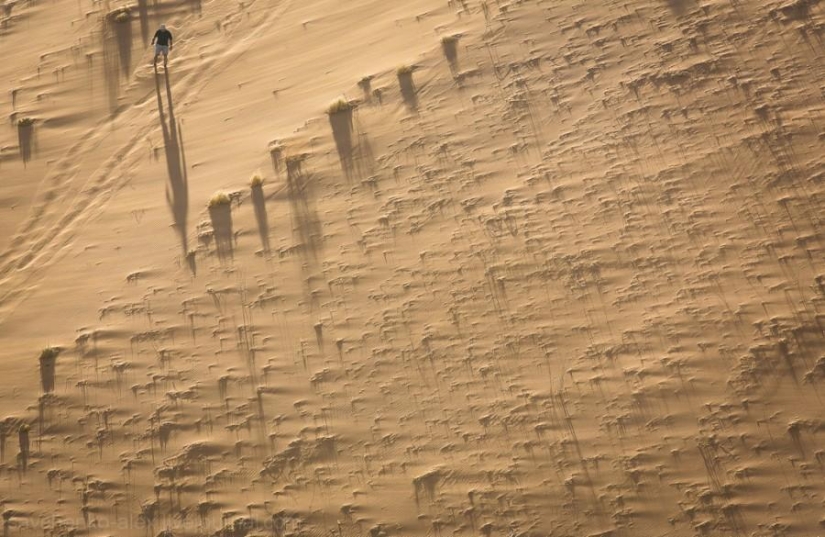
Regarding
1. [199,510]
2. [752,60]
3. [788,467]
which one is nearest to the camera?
[788,467]

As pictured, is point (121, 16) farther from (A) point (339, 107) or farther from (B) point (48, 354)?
(B) point (48, 354)

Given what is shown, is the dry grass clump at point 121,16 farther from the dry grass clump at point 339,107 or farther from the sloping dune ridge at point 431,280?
the dry grass clump at point 339,107

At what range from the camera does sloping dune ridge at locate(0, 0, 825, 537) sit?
8203 millimetres

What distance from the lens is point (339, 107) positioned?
10625 millimetres

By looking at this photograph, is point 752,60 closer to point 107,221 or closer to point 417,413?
point 417,413

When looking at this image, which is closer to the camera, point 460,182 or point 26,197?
point 460,182

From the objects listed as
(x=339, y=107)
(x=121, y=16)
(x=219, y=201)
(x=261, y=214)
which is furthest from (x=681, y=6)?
(x=121, y=16)

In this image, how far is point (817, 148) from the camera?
941cm

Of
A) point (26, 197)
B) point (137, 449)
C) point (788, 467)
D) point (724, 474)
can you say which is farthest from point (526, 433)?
point (26, 197)

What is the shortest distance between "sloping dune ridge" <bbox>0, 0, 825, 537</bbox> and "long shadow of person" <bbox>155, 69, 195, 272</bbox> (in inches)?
1.7

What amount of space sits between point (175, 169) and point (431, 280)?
4.07m

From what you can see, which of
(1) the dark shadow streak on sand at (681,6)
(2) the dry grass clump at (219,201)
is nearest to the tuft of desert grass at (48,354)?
(2) the dry grass clump at (219,201)

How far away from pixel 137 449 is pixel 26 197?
424 cm

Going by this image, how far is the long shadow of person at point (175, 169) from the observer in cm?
1010
